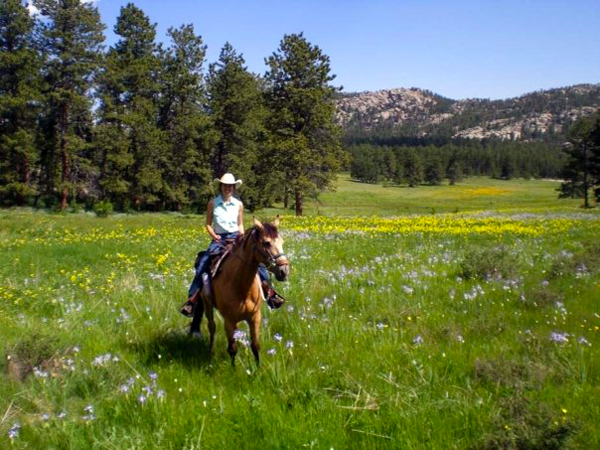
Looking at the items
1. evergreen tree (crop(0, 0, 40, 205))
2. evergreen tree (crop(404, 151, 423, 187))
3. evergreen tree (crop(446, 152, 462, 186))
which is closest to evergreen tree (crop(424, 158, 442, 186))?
evergreen tree (crop(404, 151, 423, 187))

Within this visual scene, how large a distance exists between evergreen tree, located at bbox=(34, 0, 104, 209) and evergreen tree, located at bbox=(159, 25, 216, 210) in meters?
8.80

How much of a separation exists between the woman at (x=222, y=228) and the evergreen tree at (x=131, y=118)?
144 ft

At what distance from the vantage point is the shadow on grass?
21.1 ft

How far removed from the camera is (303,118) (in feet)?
154

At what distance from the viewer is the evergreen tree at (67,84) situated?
44.6 m

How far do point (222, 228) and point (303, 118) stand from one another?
4096 cm

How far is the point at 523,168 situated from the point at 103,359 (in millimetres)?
192063

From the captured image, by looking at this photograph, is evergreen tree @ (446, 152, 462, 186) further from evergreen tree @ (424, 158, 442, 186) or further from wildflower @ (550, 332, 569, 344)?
wildflower @ (550, 332, 569, 344)

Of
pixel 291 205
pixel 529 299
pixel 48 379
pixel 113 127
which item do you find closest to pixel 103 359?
pixel 48 379

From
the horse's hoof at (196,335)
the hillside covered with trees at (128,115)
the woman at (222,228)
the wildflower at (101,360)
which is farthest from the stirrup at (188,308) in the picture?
the hillside covered with trees at (128,115)

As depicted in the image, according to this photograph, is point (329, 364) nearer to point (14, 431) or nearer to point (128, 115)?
point (14, 431)

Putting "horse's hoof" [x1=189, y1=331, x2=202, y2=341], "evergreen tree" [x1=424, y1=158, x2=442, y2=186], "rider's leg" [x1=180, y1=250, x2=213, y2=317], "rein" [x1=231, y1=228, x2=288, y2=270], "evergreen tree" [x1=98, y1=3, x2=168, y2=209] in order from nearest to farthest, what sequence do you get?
"rein" [x1=231, y1=228, x2=288, y2=270]
"rider's leg" [x1=180, y1=250, x2=213, y2=317]
"horse's hoof" [x1=189, y1=331, x2=202, y2=341]
"evergreen tree" [x1=98, y1=3, x2=168, y2=209]
"evergreen tree" [x1=424, y1=158, x2=442, y2=186]

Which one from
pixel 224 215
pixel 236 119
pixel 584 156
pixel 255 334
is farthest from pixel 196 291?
pixel 584 156

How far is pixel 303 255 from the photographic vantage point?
48.9 ft
